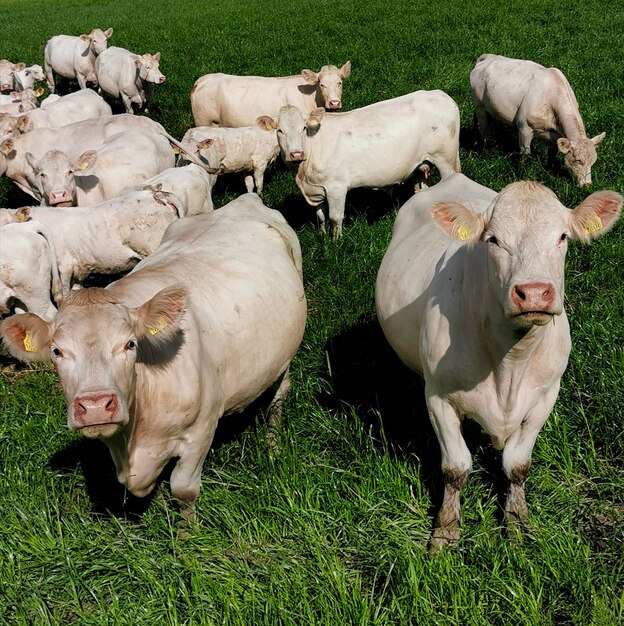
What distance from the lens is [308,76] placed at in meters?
12.4

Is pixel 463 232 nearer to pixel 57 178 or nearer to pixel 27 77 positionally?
pixel 57 178

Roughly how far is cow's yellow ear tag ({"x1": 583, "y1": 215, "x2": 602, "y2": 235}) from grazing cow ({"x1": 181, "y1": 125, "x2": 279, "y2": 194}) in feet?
26.4

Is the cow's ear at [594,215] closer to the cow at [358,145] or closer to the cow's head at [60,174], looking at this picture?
the cow at [358,145]

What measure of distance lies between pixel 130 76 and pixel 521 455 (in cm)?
1420

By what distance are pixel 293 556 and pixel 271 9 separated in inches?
922

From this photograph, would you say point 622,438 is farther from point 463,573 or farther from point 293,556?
point 293,556

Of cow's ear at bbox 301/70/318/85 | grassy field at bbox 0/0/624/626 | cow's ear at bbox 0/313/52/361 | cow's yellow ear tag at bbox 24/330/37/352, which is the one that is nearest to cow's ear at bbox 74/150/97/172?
grassy field at bbox 0/0/624/626

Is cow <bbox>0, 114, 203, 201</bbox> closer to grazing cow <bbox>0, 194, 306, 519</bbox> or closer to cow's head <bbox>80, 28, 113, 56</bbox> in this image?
grazing cow <bbox>0, 194, 306, 519</bbox>

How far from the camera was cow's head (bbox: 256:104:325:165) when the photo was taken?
9102mm

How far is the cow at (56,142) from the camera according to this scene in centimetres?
1066

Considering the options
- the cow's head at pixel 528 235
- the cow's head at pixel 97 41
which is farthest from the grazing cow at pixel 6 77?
the cow's head at pixel 528 235

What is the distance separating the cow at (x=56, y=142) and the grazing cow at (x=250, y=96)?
2497mm

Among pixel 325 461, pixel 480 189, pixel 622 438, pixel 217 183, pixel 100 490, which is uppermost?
pixel 480 189

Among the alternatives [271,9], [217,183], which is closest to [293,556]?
[217,183]
